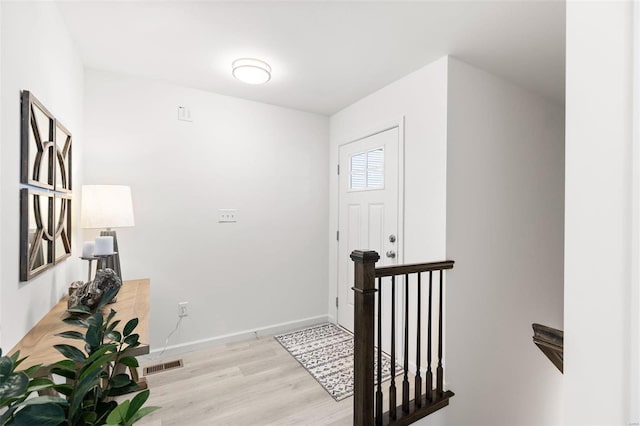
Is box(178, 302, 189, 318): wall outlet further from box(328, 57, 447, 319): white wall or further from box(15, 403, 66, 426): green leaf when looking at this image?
box(15, 403, 66, 426): green leaf

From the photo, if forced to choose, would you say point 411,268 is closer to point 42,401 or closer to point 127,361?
point 127,361

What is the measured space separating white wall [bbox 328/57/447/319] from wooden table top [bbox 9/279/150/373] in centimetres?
191

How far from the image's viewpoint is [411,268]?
1.84m

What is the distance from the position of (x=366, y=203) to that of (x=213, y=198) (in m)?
1.50

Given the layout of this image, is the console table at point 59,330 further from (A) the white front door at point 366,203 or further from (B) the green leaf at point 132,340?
(A) the white front door at point 366,203

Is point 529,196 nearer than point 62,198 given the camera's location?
No

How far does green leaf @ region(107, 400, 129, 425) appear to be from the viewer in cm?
47

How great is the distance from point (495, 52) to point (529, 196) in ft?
4.39

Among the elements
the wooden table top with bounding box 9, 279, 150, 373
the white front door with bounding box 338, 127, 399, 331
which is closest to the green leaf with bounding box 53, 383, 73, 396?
the wooden table top with bounding box 9, 279, 150, 373

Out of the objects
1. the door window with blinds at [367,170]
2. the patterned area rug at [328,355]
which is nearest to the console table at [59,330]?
the patterned area rug at [328,355]

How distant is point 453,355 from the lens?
2.17 metres
